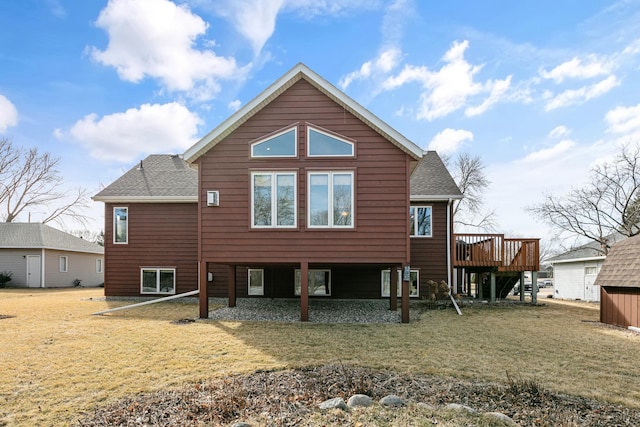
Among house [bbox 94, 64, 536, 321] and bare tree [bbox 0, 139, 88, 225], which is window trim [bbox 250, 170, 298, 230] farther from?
bare tree [bbox 0, 139, 88, 225]

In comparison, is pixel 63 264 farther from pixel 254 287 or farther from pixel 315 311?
pixel 315 311

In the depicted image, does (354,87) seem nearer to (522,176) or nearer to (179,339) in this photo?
(179,339)

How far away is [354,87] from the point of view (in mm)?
17703

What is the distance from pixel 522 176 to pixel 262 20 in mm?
22624

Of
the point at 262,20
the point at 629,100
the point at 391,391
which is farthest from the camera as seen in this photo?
the point at 629,100

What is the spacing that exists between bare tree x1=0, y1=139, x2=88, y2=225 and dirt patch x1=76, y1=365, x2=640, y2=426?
39.0 metres

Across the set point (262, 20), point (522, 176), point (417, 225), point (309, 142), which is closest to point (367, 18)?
point (262, 20)

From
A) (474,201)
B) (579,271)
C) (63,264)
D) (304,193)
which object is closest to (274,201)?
(304,193)

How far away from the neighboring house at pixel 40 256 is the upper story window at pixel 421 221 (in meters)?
22.0

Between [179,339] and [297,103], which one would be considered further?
[297,103]

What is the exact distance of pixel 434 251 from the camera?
48.6ft

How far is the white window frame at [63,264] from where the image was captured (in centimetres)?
2527

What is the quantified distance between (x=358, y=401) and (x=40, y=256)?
26.2 m

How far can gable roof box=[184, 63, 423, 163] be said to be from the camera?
10297 mm
